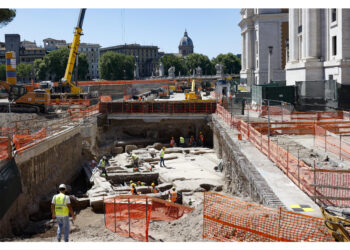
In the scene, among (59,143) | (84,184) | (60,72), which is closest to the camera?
(59,143)

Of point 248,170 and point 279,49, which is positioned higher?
point 279,49

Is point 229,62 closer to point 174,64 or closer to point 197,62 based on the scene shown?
point 197,62

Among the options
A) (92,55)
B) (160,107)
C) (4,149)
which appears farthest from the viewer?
(92,55)

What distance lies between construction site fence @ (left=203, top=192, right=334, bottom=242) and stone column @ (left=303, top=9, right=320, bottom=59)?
27.7 metres

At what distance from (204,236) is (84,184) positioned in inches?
616

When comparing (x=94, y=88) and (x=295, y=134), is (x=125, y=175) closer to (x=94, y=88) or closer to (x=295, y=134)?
(x=295, y=134)

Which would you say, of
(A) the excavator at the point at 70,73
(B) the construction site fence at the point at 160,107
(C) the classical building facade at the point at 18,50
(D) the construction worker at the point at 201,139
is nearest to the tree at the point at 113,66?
(C) the classical building facade at the point at 18,50

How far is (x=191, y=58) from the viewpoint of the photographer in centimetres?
16612

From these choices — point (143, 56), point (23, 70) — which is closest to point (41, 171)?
point (23, 70)

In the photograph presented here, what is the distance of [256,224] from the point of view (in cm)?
959

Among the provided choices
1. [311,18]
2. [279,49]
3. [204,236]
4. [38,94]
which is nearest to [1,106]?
[38,94]

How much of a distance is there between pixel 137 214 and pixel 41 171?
8.35 metres

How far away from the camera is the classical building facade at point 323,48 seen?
31.3m

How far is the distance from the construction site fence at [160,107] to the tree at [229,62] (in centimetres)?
12950
